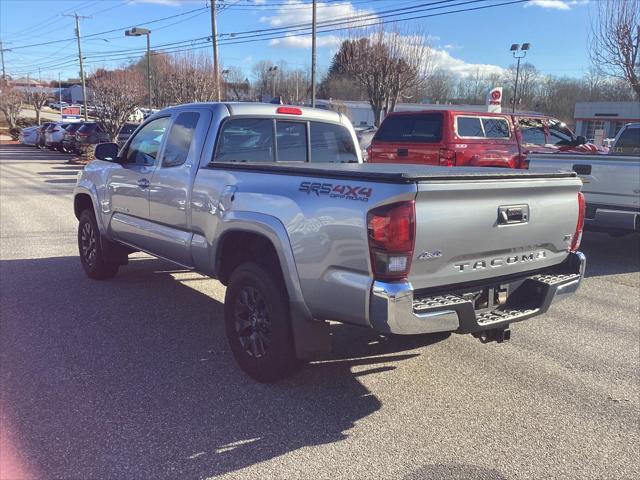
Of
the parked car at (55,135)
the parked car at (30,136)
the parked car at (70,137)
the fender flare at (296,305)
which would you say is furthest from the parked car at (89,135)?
the fender flare at (296,305)

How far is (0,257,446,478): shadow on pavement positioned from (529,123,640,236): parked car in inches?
181

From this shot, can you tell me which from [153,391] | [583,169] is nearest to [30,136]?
[583,169]

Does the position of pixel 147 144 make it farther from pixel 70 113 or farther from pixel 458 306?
pixel 70 113

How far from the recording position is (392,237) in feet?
9.78

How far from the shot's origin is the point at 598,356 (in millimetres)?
4691

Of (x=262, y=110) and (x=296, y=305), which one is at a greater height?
(x=262, y=110)

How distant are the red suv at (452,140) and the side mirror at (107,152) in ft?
20.4

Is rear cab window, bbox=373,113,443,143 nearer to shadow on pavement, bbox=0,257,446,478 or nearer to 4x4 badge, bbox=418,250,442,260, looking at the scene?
shadow on pavement, bbox=0,257,446,478

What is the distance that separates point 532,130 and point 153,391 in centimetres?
1188

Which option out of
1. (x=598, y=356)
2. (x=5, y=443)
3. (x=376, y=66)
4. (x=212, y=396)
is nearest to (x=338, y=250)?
(x=212, y=396)

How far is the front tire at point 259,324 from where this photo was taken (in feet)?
12.1

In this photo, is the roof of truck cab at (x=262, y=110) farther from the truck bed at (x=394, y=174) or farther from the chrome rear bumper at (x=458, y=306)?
the chrome rear bumper at (x=458, y=306)

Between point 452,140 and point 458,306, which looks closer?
point 458,306

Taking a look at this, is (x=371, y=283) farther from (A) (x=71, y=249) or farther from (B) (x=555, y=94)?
(B) (x=555, y=94)
